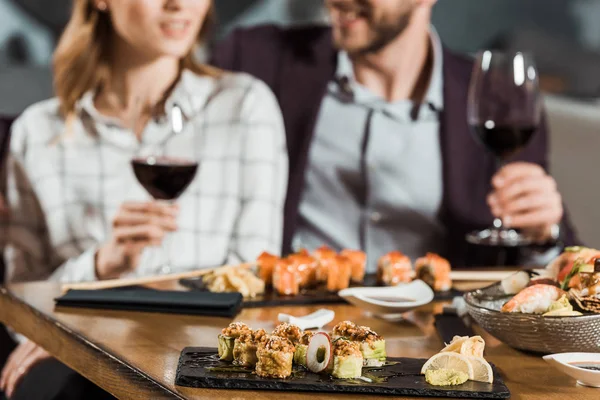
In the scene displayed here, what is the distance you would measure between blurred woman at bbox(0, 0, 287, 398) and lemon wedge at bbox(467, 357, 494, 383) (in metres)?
1.61

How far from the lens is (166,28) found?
2770 mm

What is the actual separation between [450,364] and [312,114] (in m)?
1.88

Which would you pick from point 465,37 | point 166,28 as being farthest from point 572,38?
point 166,28

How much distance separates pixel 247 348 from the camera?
3.84ft

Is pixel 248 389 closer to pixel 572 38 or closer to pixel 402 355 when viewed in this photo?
pixel 402 355

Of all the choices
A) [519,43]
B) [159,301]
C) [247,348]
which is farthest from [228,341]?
[519,43]

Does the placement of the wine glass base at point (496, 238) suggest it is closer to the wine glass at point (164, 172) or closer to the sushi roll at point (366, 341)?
the wine glass at point (164, 172)

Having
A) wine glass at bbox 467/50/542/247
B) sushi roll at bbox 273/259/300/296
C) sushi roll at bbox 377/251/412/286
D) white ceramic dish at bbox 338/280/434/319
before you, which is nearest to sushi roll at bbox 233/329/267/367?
white ceramic dish at bbox 338/280/434/319

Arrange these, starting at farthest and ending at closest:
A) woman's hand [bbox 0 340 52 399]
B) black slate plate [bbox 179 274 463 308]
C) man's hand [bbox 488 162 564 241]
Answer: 1. man's hand [bbox 488 162 564 241]
2. woman's hand [bbox 0 340 52 399]
3. black slate plate [bbox 179 274 463 308]

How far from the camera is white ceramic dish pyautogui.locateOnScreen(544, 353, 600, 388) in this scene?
3.73 feet

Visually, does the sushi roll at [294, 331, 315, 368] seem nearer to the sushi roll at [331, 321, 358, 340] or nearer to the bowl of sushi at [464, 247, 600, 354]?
the sushi roll at [331, 321, 358, 340]

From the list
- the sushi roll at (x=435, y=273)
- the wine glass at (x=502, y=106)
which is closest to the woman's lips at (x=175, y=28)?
the wine glass at (x=502, y=106)

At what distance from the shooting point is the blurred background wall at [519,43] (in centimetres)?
278

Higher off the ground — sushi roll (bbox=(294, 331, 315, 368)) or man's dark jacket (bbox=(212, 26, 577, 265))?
man's dark jacket (bbox=(212, 26, 577, 265))
